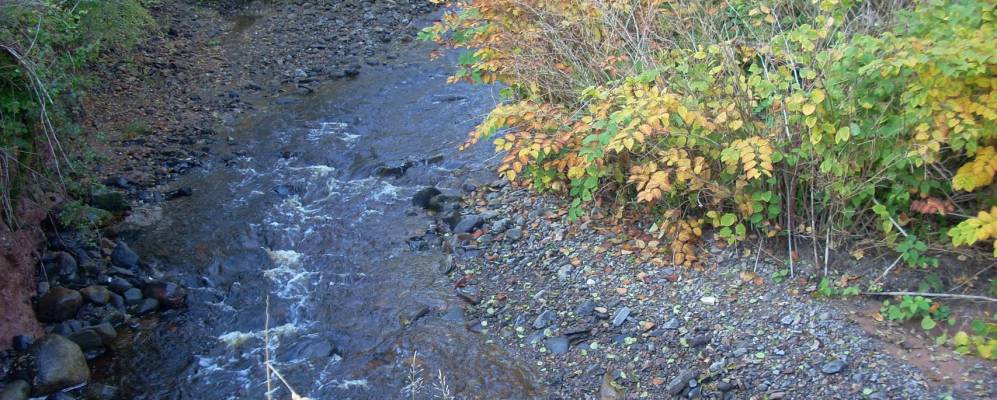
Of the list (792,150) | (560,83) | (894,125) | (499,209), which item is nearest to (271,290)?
(499,209)

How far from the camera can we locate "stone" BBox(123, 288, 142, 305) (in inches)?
235

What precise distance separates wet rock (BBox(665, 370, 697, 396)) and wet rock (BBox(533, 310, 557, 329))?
40.4 inches

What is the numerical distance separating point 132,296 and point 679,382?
421 centimetres

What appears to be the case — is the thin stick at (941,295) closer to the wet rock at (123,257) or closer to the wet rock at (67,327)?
the wet rock at (67,327)

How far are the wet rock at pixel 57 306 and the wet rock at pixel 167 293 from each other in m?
0.52

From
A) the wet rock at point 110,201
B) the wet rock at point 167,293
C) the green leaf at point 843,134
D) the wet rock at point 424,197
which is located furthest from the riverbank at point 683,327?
the wet rock at point 110,201

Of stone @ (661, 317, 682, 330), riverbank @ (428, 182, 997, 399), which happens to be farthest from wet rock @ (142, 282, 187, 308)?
stone @ (661, 317, 682, 330)

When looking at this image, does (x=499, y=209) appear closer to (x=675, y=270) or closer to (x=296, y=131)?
(x=675, y=270)

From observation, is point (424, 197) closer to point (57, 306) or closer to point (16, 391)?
point (57, 306)

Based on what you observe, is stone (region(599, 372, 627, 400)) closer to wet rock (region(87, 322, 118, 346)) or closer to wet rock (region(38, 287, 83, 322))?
wet rock (region(87, 322, 118, 346))

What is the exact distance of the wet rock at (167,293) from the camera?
235 inches

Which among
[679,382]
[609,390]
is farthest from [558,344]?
[679,382]

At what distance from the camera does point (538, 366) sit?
16.2 ft

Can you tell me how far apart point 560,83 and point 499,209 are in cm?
127
